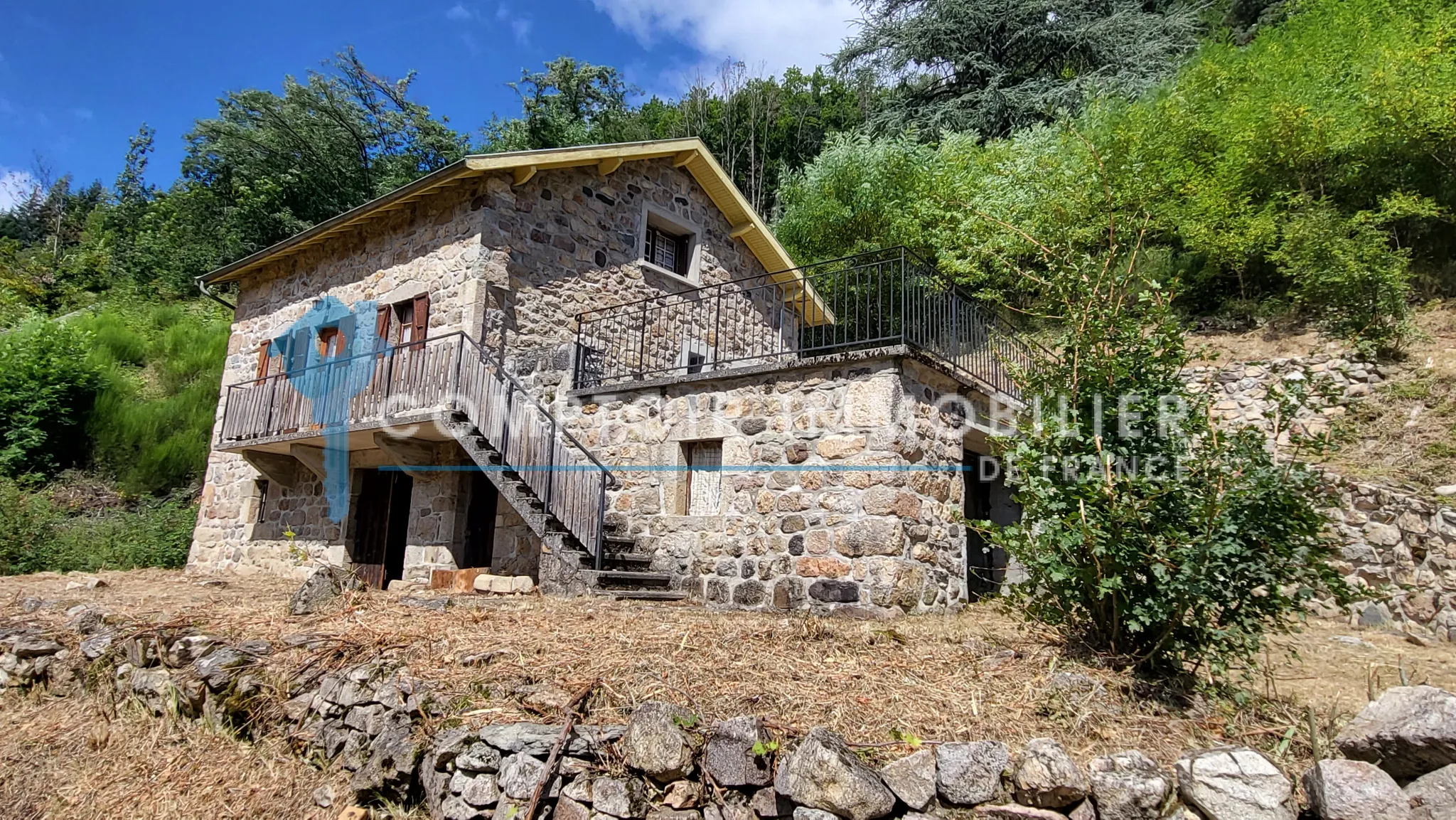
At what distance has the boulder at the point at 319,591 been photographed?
267 inches

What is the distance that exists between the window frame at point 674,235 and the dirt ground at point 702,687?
7157mm

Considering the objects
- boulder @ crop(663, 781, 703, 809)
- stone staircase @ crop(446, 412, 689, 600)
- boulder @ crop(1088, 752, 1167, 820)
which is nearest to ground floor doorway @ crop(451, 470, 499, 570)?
stone staircase @ crop(446, 412, 689, 600)

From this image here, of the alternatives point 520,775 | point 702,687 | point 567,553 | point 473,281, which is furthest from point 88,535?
point 702,687

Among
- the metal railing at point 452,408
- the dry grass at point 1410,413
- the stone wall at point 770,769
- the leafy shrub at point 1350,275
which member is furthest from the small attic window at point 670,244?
the stone wall at point 770,769

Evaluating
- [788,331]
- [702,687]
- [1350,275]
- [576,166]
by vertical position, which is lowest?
[702,687]

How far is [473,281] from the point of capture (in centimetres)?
1039

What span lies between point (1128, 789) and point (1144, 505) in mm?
1533

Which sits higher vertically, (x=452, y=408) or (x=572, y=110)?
(x=572, y=110)

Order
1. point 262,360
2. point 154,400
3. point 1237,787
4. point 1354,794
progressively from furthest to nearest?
point 154,400
point 262,360
point 1237,787
point 1354,794

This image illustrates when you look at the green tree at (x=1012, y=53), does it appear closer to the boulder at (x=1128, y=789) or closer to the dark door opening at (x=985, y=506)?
the dark door opening at (x=985, y=506)

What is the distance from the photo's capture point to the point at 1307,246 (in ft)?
37.3

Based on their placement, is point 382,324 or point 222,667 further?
point 382,324

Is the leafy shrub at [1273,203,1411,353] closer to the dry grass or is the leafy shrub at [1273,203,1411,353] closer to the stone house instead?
the dry grass

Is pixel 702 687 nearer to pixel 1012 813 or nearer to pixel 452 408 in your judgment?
pixel 1012 813
